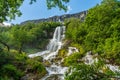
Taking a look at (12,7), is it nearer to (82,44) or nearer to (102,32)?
(102,32)

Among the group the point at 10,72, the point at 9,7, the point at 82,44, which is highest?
the point at 82,44

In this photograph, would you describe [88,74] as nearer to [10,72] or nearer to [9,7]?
[9,7]

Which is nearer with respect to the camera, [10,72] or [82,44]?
[10,72]

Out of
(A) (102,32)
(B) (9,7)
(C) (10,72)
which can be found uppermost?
(A) (102,32)

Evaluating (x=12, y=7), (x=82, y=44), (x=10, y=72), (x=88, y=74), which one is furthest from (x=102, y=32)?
(x=88, y=74)

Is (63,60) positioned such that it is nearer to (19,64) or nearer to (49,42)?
(19,64)

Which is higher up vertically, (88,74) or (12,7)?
(12,7)

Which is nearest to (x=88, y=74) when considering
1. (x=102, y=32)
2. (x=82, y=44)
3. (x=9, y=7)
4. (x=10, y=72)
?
(x=9, y=7)

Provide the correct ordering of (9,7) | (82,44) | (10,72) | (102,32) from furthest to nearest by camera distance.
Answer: (82,44) < (102,32) < (10,72) < (9,7)

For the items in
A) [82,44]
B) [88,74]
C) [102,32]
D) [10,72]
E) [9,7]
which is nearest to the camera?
[88,74]

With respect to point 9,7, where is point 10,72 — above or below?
above

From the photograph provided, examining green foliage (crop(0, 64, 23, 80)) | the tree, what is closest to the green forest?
green foliage (crop(0, 64, 23, 80))

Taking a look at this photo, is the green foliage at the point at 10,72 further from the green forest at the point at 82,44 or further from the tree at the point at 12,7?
the tree at the point at 12,7

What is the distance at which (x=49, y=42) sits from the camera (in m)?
65.0
